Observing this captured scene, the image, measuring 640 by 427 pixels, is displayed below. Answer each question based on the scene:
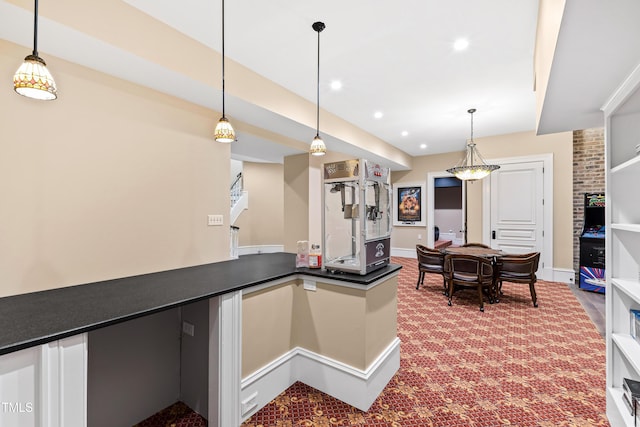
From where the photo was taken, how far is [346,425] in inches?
72.9

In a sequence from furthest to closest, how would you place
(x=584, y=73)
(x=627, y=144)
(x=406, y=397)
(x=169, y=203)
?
(x=169, y=203), (x=406, y=397), (x=627, y=144), (x=584, y=73)

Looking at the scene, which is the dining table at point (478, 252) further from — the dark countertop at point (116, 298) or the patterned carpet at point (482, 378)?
the dark countertop at point (116, 298)

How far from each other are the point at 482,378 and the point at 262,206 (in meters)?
6.58

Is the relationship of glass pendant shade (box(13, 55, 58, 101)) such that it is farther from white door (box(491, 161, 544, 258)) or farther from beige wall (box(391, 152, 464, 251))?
beige wall (box(391, 152, 464, 251))

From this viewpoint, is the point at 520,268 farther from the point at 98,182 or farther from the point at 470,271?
the point at 98,182

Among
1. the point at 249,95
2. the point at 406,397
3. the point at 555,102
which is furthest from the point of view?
the point at 249,95

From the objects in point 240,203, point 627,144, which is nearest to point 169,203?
point 627,144

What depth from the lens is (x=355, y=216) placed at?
234cm

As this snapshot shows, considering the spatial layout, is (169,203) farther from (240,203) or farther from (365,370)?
(240,203)

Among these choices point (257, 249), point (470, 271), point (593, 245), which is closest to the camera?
point (470, 271)

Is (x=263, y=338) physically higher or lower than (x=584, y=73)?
lower

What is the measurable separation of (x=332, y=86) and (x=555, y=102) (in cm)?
245

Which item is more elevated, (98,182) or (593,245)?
(98,182)

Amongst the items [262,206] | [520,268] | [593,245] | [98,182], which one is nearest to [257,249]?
[262,206]
